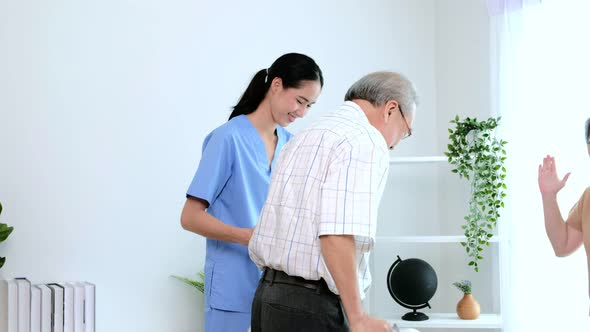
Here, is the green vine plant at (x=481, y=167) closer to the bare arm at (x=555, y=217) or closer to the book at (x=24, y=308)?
the bare arm at (x=555, y=217)

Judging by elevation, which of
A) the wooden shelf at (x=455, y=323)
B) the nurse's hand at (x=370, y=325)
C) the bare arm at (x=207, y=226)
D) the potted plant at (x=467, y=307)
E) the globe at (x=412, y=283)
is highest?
the bare arm at (x=207, y=226)

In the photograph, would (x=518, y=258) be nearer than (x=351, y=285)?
No

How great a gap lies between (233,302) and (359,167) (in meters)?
0.76

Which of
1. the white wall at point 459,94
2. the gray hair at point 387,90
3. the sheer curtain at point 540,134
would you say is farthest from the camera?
the white wall at point 459,94

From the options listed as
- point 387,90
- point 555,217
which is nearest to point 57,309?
point 387,90

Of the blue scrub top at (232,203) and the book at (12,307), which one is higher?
the blue scrub top at (232,203)

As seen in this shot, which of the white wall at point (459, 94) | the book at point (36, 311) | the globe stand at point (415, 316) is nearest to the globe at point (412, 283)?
the globe stand at point (415, 316)

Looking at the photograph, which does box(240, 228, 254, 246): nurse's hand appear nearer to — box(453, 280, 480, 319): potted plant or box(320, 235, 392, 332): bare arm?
box(320, 235, 392, 332): bare arm

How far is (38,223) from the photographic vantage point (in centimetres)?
310

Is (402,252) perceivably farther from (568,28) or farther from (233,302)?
(233,302)

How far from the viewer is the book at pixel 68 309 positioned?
289 centimetres

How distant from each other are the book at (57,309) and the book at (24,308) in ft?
0.30

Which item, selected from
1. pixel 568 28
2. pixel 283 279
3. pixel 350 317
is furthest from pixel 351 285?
pixel 568 28

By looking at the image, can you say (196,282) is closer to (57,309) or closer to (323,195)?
(57,309)
